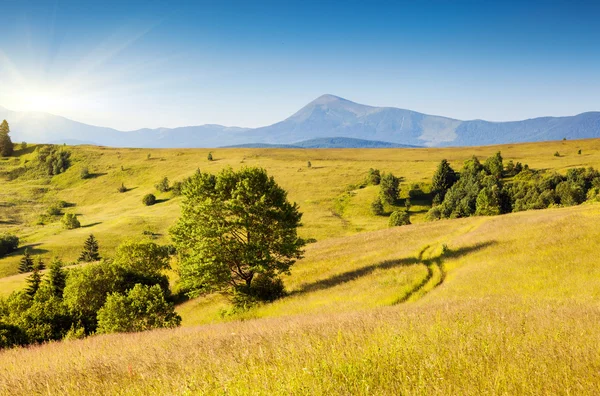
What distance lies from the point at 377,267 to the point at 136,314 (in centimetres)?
1865

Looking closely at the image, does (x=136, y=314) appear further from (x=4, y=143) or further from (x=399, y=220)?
(x=4, y=143)

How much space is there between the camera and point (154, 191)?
13438 cm

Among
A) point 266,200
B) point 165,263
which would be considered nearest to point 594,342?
point 266,200

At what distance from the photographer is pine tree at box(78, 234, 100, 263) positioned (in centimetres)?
7756

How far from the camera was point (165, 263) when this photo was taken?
42.4 meters

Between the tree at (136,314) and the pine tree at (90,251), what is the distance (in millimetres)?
66523

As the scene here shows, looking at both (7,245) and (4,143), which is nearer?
(7,245)

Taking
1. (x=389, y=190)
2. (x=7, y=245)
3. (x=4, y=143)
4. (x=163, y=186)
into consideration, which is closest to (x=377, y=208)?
(x=389, y=190)

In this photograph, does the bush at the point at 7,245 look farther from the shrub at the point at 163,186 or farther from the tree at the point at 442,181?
the tree at the point at 442,181

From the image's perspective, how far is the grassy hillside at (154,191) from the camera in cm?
9256

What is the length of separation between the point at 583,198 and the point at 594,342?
10367 cm

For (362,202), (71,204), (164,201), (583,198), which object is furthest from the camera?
(71,204)

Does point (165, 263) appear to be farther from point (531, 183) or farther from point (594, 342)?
point (531, 183)

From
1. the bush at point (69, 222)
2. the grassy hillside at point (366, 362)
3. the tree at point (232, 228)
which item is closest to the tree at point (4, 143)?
the bush at point (69, 222)
